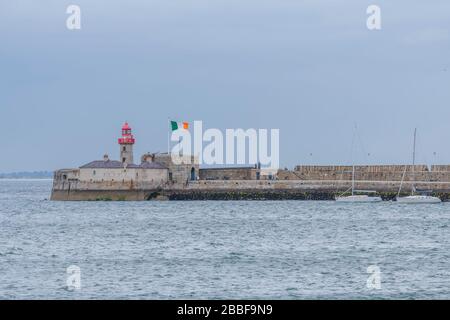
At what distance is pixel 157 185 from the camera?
86.5 metres

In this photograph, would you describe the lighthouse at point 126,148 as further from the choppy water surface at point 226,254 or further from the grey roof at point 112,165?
the choppy water surface at point 226,254

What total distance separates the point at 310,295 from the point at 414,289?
9.43 ft

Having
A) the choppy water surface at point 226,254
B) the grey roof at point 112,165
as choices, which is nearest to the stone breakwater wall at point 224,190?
the grey roof at point 112,165

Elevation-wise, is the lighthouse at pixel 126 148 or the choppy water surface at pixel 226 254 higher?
the lighthouse at pixel 126 148

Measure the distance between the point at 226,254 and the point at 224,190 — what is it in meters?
52.0

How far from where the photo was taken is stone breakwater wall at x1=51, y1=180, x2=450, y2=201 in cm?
8600

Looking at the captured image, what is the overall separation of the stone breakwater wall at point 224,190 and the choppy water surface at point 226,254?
20.5 meters

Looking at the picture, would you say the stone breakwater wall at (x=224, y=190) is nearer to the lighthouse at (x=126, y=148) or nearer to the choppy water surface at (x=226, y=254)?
the lighthouse at (x=126, y=148)

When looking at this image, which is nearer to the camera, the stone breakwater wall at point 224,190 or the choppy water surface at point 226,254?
the choppy water surface at point 226,254

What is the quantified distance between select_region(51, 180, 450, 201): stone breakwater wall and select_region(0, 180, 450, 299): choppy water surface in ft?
67.3

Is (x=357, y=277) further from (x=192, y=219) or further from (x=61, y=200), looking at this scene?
(x=61, y=200)

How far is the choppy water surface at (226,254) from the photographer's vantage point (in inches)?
1003

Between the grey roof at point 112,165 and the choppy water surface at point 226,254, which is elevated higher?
the grey roof at point 112,165

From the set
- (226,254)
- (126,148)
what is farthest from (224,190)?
(226,254)
